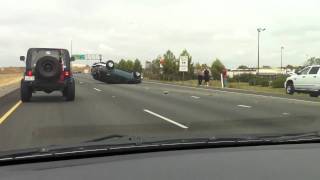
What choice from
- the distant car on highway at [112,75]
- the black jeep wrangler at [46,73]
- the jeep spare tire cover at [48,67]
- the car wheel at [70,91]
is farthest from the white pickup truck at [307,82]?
the distant car on highway at [112,75]

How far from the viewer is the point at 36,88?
2356 cm

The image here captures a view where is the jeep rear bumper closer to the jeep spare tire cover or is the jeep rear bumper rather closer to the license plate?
the license plate

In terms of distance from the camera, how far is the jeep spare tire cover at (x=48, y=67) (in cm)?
2319

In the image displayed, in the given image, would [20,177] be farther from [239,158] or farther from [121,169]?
[239,158]

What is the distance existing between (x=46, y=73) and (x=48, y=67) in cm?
28

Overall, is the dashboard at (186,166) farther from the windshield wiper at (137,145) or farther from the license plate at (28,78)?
the license plate at (28,78)

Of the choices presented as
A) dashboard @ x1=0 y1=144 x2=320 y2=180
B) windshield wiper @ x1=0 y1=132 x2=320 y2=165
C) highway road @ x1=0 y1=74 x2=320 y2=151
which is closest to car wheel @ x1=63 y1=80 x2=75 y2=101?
highway road @ x1=0 y1=74 x2=320 y2=151

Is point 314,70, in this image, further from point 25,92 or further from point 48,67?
point 25,92

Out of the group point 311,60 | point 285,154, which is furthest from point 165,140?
point 311,60

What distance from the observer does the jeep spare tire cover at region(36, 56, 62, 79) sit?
2319 cm

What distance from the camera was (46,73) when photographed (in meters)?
23.2

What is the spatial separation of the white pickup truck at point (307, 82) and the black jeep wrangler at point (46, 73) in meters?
13.9

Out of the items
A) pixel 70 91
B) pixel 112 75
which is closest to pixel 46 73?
pixel 70 91

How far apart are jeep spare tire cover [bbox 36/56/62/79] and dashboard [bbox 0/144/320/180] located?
19.1 m
